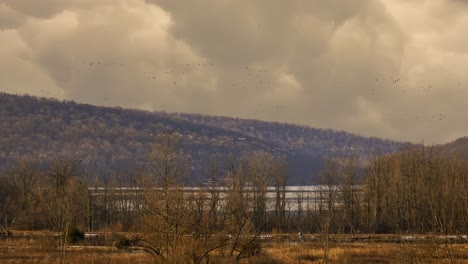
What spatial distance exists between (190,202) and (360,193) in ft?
229

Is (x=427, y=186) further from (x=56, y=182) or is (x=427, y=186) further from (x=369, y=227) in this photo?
(x=56, y=182)

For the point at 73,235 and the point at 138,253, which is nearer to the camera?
the point at 138,253

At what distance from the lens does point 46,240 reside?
57281 mm

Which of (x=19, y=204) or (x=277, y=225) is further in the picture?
(x=19, y=204)

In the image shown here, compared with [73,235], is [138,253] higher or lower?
lower

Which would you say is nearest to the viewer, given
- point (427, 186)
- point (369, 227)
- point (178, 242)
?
point (178, 242)

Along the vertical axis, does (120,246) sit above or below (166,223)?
below

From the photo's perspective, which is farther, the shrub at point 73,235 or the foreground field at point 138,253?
the shrub at point 73,235

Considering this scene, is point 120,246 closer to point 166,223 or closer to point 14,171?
point 166,223

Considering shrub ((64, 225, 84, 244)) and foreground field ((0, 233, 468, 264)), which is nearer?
foreground field ((0, 233, 468, 264))

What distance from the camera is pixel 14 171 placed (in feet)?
409

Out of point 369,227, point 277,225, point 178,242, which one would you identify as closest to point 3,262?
point 178,242

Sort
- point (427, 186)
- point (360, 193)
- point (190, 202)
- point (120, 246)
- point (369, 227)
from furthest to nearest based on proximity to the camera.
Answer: point (360, 193) < point (427, 186) < point (369, 227) < point (120, 246) < point (190, 202)

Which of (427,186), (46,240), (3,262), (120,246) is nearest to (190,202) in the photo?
(3,262)
